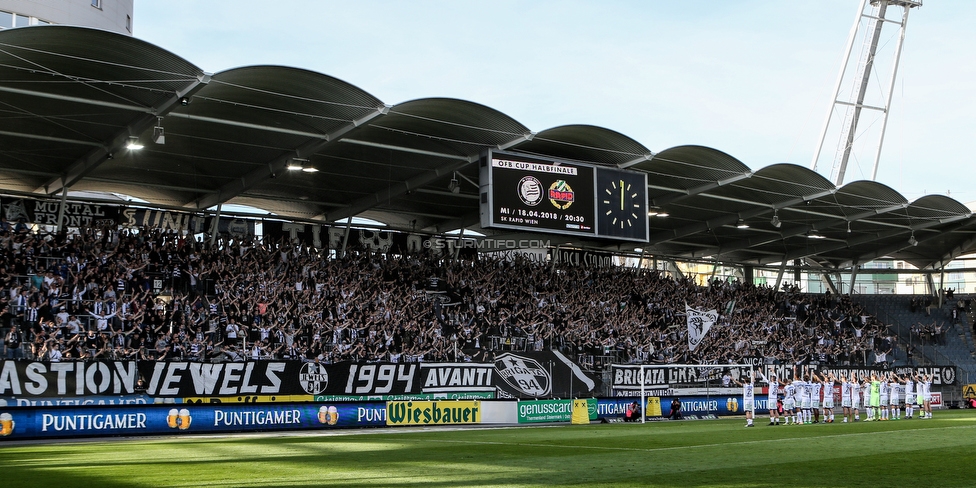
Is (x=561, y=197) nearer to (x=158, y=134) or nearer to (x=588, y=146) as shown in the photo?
(x=588, y=146)

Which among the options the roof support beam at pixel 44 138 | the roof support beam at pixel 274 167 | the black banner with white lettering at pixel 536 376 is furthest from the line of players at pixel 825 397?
the roof support beam at pixel 44 138

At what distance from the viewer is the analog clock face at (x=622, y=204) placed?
34.0m

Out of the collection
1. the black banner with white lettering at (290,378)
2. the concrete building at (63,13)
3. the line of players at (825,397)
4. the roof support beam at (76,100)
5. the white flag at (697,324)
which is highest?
the concrete building at (63,13)

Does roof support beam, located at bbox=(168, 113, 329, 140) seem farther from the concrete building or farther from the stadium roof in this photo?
the concrete building

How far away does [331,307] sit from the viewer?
120ft

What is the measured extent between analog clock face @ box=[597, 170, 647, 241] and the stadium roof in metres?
1.00

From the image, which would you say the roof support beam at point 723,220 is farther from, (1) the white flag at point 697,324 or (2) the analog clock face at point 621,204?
(2) the analog clock face at point 621,204

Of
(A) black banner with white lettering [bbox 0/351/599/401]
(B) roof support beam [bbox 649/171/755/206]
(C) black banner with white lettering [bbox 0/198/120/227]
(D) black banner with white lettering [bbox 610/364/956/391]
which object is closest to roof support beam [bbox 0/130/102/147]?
(C) black banner with white lettering [bbox 0/198/120/227]

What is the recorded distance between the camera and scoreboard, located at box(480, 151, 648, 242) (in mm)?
31781

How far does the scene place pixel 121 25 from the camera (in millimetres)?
61688

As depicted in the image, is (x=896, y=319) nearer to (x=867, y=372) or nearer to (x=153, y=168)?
(x=867, y=372)

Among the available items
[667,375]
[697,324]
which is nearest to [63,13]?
[697,324]

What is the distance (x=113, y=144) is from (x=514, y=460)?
21168 millimetres

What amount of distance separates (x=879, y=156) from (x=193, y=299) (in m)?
42.1
